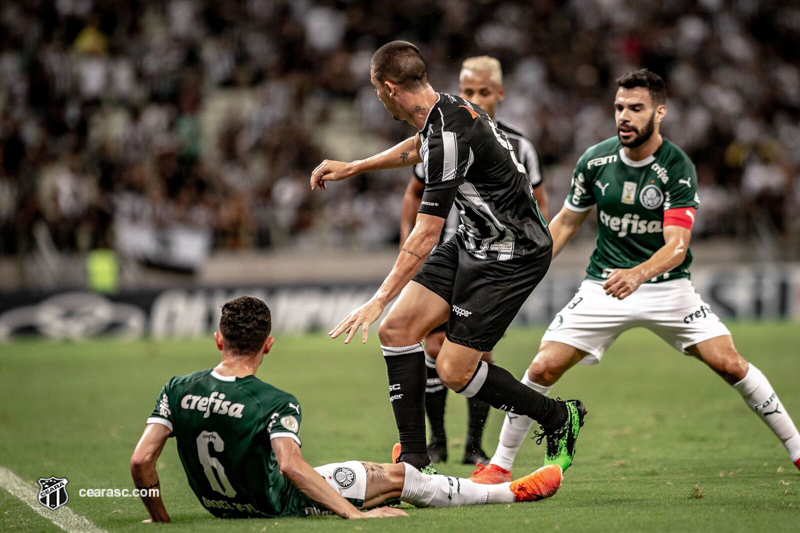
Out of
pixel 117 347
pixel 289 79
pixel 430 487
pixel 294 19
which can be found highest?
pixel 294 19

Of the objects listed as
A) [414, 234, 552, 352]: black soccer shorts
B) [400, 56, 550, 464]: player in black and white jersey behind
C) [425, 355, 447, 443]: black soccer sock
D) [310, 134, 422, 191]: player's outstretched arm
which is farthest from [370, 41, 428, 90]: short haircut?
[425, 355, 447, 443]: black soccer sock

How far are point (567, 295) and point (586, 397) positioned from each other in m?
8.30

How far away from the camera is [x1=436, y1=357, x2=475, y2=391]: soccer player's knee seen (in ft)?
18.1

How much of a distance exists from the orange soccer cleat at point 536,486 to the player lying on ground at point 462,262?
1.10 feet

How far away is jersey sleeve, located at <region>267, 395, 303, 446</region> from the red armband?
2.77 meters

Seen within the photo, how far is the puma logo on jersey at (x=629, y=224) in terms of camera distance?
6.39m

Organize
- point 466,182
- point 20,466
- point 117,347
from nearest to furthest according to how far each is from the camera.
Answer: point 466,182 < point 20,466 < point 117,347

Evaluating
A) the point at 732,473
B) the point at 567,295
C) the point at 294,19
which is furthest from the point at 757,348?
the point at 294,19

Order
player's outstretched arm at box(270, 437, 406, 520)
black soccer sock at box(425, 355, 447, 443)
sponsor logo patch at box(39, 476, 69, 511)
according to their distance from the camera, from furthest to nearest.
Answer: black soccer sock at box(425, 355, 447, 443) < sponsor logo patch at box(39, 476, 69, 511) < player's outstretched arm at box(270, 437, 406, 520)

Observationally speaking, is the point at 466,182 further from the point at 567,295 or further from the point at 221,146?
the point at 221,146

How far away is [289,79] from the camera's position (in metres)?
22.2

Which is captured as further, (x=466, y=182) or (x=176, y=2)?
(x=176, y=2)

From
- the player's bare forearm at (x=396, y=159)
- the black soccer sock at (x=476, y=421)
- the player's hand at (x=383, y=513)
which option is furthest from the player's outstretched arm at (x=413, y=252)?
the black soccer sock at (x=476, y=421)

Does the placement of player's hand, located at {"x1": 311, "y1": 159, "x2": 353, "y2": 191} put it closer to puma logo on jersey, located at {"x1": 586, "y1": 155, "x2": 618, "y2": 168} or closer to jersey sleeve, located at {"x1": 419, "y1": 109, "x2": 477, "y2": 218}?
jersey sleeve, located at {"x1": 419, "y1": 109, "x2": 477, "y2": 218}
